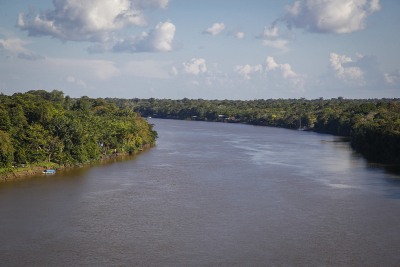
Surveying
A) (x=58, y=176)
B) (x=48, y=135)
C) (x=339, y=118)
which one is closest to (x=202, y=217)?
(x=58, y=176)

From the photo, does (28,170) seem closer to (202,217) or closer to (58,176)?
(58,176)

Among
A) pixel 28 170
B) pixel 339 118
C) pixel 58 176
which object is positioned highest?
pixel 339 118

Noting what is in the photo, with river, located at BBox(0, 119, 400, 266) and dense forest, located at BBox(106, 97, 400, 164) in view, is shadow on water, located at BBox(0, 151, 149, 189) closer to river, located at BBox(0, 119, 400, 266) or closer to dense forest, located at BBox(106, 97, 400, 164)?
river, located at BBox(0, 119, 400, 266)

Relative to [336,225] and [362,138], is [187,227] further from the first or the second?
[362,138]

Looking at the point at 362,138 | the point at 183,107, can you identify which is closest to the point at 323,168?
the point at 362,138

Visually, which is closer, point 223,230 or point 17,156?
point 223,230

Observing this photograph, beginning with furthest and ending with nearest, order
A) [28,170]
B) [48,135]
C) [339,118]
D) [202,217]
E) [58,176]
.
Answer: [339,118] → [48,135] → [58,176] → [28,170] → [202,217]

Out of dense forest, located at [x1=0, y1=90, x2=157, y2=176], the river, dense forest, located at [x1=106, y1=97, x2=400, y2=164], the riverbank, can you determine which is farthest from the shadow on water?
dense forest, located at [x1=106, y1=97, x2=400, y2=164]
